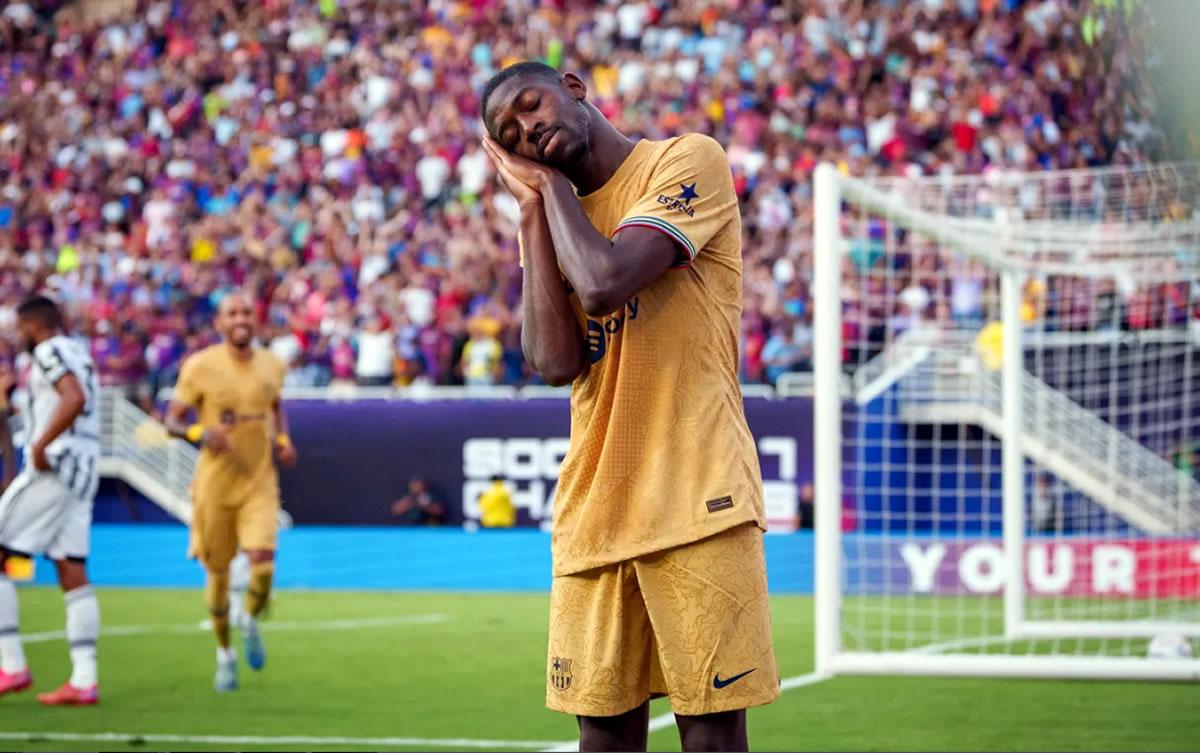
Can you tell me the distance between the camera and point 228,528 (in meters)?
10.5

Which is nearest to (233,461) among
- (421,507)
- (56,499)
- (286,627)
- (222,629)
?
(222,629)

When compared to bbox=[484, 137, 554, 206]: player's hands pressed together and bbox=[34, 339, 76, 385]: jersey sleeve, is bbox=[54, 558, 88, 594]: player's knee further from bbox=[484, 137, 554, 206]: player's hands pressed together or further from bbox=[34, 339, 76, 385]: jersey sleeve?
bbox=[484, 137, 554, 206]: player's hands pressed together

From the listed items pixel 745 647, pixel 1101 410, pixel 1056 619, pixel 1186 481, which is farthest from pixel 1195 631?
pixel 745 647

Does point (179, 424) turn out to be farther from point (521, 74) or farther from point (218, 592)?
point (521, 74)

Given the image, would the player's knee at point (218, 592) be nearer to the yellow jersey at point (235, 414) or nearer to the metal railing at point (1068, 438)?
the yellow jersey at point (235, 414)

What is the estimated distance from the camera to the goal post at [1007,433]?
990cm

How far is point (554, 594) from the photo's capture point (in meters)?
3.48

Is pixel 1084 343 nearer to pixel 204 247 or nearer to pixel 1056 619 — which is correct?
pixel 1056 619

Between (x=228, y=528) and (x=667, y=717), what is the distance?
3.32m

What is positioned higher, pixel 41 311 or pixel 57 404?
pixel 41 311

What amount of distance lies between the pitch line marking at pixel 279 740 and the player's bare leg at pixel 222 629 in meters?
1.84

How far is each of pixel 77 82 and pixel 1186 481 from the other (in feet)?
67.7

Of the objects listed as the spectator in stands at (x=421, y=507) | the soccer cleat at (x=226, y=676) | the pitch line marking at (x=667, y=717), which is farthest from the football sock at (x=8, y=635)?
the spectator in stands at (x=421, y=507)

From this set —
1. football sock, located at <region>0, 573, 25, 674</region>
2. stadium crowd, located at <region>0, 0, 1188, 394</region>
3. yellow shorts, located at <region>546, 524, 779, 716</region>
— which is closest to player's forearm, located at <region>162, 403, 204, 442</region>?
football sock, located at <region>0, 573, 25, 674</region>
